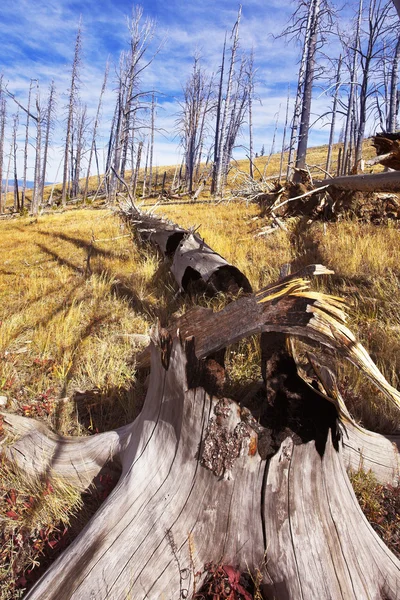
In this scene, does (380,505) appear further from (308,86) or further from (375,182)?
(308,86)

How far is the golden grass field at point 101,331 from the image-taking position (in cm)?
207

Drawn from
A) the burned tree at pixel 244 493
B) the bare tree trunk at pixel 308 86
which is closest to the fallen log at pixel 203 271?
the burned tree at pixel 244 493

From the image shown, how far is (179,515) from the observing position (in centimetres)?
168

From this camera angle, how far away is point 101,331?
4141 mm

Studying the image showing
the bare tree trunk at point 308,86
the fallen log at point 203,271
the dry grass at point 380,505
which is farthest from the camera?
the bare tree trunk at point 308,86

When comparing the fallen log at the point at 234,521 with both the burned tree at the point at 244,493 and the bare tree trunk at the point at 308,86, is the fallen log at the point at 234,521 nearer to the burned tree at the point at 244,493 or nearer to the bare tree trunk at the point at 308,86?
the burned tree at the point at 244,493

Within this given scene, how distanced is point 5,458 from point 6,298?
11.5 ft

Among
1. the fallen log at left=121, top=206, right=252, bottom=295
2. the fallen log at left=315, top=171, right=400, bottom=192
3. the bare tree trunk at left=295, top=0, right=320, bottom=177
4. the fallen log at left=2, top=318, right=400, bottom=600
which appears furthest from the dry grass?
the bare tree trunk at left=295, top=0, right=320, bottom=177

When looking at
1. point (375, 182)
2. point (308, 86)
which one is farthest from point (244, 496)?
point (308, 86)

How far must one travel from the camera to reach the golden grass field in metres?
2.07

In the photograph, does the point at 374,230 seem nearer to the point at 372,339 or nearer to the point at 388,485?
the point at 372,339

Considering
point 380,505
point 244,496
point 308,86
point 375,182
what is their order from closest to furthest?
point 244,496 → point 380,505 → point 375,182 → point 308,86

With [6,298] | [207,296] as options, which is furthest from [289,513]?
[6,298]

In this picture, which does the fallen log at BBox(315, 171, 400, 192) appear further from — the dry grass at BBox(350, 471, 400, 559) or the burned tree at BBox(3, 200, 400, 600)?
the dry grass at BBox(350, 471, 400, 559)
